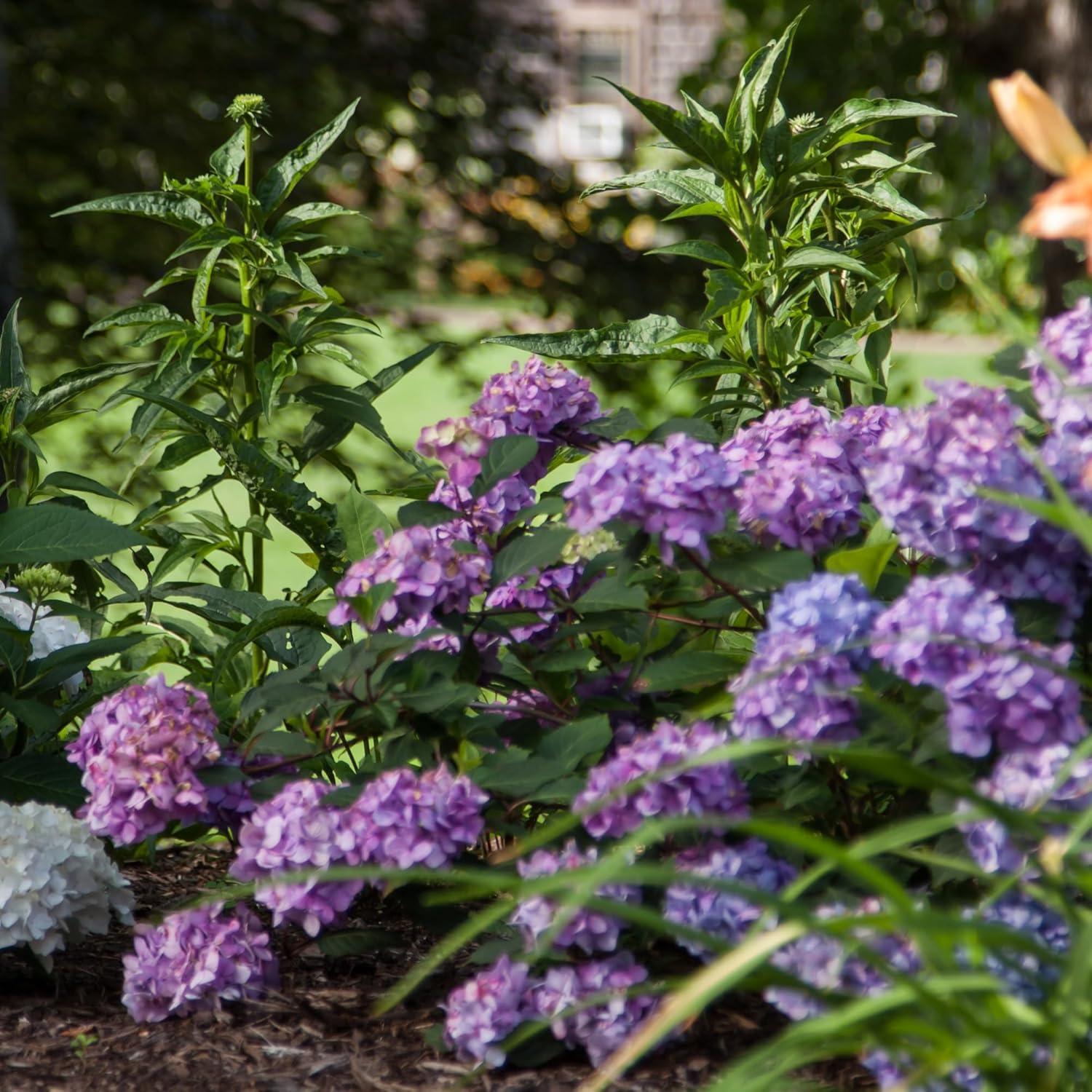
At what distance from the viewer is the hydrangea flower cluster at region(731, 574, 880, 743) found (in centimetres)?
135

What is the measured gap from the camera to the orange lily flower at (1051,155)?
4.00ft

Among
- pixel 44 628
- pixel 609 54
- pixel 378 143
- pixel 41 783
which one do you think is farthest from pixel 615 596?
pixel 609 54

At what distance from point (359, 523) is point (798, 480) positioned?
57cm

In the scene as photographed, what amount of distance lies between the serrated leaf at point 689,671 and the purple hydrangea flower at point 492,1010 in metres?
0.33

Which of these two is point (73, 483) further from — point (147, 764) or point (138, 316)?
point (147, 764)

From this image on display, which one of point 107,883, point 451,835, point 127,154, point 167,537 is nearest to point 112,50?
point 127,154

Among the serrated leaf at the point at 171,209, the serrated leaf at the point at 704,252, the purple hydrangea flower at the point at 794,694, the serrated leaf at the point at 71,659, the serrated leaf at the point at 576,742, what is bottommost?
the purple hydrangea flower at the point at 794,694

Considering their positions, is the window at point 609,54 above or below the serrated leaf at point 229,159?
above

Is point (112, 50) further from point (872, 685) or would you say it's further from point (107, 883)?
point (872, 685)

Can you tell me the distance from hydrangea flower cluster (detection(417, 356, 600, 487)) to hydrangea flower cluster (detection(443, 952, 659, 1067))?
1.83 feet

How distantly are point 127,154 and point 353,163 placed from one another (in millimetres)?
854

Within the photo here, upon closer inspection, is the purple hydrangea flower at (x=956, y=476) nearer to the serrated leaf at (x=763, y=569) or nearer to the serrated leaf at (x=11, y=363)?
the serrated leaf at (x=763, y=569)

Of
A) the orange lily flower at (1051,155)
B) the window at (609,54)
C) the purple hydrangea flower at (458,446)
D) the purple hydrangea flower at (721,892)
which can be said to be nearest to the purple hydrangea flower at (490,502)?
the purple hydrangea flower at (458,446)

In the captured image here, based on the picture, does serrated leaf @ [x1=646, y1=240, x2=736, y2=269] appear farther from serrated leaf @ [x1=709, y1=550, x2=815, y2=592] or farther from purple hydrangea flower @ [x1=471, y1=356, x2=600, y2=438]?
serrated leaf @ [x1=709, y1=550, x2=815, y2=592]
